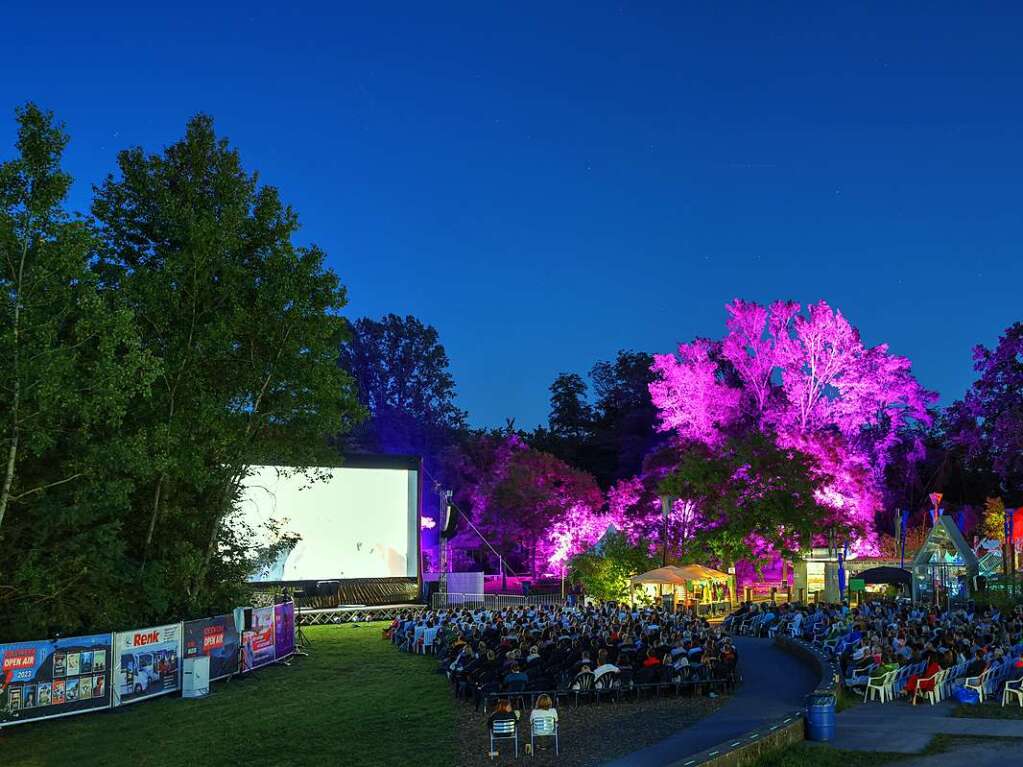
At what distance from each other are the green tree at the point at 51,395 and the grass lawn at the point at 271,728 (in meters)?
2.14

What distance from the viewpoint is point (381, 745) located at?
13.2 meters

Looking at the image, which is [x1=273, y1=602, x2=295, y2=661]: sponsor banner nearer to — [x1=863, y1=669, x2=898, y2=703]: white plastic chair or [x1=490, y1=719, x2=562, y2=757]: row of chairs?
[x1=490, y1=719, x2=562, y2=757]: row of chairs

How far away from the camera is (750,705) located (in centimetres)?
1513

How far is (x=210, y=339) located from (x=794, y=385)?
33509mm

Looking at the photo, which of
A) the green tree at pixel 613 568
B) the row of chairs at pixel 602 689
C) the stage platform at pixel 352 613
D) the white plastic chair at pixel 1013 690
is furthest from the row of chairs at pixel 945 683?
the stage platform at pixel 352 613

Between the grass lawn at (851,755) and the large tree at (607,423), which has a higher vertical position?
the large tree at (607,423)

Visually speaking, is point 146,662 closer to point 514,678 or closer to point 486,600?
point 514,678

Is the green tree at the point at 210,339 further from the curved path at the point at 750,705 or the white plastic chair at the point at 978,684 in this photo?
the white plastic chair at the point at 978,684

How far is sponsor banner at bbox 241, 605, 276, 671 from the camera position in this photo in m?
21.0

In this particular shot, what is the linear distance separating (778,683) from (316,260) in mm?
13386

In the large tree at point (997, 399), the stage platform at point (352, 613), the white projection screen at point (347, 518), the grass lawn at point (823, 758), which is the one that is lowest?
the stage platform at point (352, 613)

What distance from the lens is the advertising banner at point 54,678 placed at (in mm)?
14648

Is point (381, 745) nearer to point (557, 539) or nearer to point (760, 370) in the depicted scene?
point (557, 539)

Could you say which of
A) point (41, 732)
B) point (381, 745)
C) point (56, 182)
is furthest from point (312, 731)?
point (56, 182)
